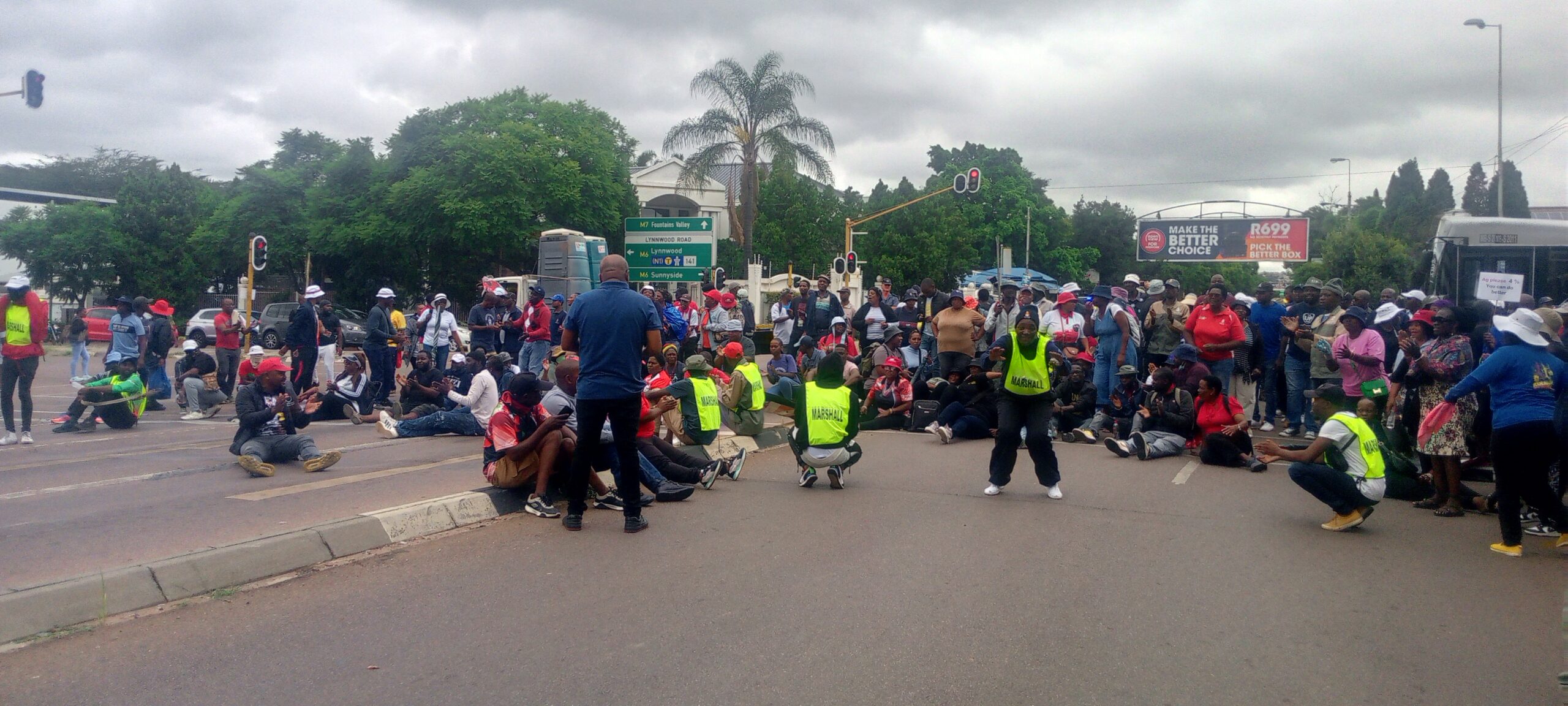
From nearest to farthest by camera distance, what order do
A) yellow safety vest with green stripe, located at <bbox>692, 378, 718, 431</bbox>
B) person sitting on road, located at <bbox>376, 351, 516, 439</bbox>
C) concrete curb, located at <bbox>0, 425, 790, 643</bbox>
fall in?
concrete curb, located at <bbox>0, 425, 790, 643</bbox>, yellow safety vest with green stripe, located at <bbox>692, 378, 718, 431</bbox>, person sitting on road, located at <bbox>376, 351, 516, 439</bbox>

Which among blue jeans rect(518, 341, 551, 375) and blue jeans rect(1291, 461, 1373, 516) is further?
blue jeans rect(518, 341, 551, 375)

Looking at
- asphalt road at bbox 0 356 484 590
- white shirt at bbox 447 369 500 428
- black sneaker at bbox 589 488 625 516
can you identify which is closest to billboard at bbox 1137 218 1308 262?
white shirt at bbox 447 369 500 428

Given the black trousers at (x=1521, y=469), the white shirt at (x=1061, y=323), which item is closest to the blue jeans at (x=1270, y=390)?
the white shirt at (x=1061, y=323)

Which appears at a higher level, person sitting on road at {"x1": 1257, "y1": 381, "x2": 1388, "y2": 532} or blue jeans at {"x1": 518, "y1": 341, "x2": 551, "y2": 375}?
blue jeans at {"x1": 518, "y1": 341, "x2": 551, "y2": 375}

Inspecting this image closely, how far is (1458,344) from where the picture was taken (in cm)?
811

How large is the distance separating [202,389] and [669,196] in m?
47.9

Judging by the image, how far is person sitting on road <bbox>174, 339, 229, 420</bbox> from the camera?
14.4 m

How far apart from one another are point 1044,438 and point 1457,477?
3125mm

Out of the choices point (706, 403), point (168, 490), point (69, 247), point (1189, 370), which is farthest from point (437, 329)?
point (69, 247)

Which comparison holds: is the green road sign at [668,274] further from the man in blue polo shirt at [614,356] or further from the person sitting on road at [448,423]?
the man in blue polo shirt at [614,356]

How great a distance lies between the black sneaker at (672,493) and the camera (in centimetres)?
845

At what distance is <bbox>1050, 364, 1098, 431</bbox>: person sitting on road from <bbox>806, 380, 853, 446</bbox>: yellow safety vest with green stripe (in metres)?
4.22

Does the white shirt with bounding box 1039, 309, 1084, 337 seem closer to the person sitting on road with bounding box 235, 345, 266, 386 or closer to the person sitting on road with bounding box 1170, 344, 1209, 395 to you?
the person sitting on road with bounding box 1170, 344, 1209, 395

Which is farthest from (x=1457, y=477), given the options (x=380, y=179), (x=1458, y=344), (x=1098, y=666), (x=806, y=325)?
(x=380, y=179)
